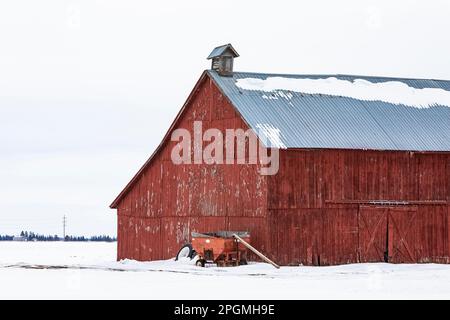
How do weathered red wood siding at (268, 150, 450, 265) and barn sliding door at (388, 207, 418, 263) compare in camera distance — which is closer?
weathered red wood siding at (268, 150, 450, 265)

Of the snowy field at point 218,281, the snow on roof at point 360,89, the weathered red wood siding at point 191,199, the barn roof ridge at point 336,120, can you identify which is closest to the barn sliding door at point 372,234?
the snowy field at point 218,281

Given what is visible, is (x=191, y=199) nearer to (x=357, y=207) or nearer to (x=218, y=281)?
(x=357, y=207)

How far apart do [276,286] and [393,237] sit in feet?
40.6

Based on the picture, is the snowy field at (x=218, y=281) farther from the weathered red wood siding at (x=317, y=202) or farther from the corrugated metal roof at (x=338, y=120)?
the corrugated metal roof at (x=338, y=120)

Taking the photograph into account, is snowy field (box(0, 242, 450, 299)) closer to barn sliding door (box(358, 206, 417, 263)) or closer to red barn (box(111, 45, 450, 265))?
barn sliding door (box(358, 206, 417, 263))

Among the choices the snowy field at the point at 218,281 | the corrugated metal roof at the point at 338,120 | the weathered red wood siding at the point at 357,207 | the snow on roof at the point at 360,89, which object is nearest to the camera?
the snowy field at the point at 218,281

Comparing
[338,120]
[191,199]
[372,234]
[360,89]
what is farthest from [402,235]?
[191,199]

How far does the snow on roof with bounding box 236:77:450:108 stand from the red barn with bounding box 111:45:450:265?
0.32 feet

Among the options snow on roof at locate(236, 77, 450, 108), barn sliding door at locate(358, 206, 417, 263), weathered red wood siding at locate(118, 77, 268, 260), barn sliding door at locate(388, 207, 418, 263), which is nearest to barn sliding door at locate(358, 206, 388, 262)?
barn sliding door at locate(358, 206, 417, 263)

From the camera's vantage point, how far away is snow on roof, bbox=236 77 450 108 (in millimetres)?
44844

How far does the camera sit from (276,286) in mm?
31266

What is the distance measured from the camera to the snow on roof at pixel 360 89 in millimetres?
44844

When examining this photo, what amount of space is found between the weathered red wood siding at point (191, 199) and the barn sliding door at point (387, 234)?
4245mm

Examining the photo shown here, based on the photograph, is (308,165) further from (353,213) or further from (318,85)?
(318,85)
